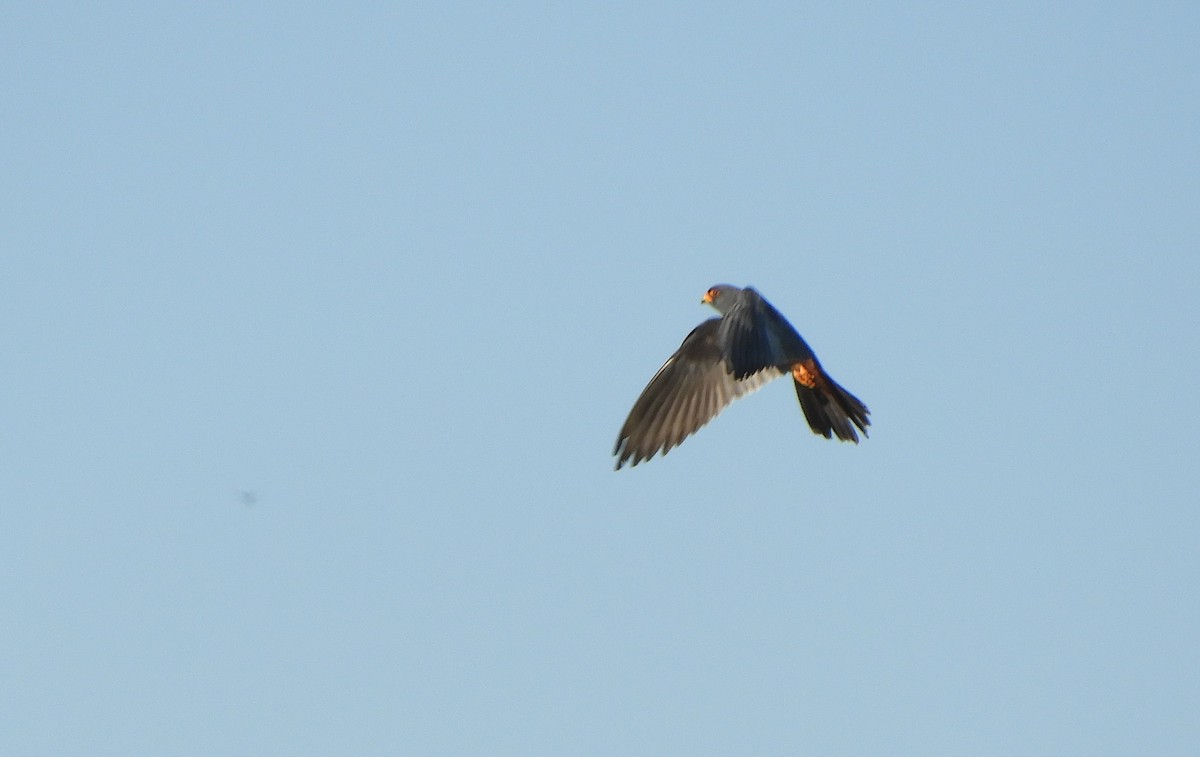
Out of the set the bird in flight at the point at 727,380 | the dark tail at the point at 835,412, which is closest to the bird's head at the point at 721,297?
the bird in flight at the point at 727,380

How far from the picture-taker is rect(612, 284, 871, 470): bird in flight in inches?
606

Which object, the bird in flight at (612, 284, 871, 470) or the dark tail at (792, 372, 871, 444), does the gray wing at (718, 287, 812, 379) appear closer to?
the bird in flight at (612, 284, 871, 470)

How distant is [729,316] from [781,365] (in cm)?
75

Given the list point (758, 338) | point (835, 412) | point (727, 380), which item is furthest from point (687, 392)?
point (758, 338)

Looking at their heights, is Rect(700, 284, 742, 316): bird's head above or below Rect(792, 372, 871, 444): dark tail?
above

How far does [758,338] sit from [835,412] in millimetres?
1526

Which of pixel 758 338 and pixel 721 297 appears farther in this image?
pixel 721 297

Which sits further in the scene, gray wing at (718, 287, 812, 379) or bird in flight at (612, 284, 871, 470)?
bird in flight at (612, 284, 871, 470)

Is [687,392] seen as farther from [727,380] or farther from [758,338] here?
[758,338]

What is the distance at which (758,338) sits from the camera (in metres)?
15.2

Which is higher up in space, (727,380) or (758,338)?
(727,380)

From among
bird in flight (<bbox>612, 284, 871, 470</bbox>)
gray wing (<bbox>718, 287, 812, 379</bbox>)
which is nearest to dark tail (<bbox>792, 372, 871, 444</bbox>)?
bird in flight (<bbox>612, 284, 871, 470</bbox>)

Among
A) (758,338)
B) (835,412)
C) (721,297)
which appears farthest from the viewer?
(721,297)

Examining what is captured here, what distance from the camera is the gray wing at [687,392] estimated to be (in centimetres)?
1730
